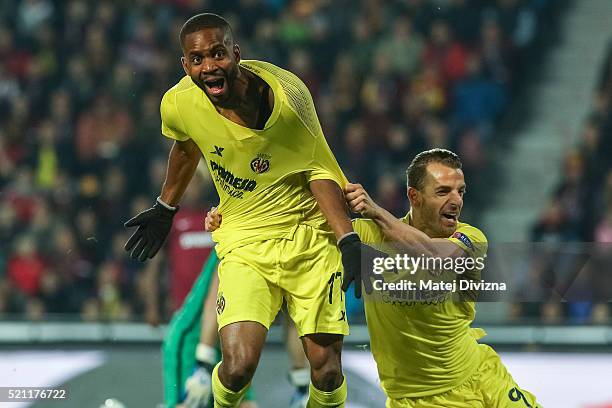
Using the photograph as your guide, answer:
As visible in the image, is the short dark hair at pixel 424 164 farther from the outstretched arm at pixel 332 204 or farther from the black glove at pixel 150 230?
the black glove at pixel 150 230

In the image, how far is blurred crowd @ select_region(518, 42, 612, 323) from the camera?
27.4 ft

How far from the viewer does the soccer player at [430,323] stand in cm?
461

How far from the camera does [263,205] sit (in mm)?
4738

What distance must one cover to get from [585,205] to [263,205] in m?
5.00

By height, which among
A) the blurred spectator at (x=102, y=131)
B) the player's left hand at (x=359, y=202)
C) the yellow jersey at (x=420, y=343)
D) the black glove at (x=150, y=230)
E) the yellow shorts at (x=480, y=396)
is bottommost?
the yellow shorts at (x=480, y=396)

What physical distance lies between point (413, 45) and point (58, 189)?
3.29 m

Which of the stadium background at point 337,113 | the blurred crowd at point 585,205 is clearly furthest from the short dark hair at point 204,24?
the stadium background at point 337,113

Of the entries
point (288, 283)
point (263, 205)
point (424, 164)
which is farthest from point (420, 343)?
point (263, 205)

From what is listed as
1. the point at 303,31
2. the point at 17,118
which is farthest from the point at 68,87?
the point at 303,31

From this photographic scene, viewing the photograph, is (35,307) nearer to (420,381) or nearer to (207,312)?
(207,312)

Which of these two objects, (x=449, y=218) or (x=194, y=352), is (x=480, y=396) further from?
(x=194, y=352)

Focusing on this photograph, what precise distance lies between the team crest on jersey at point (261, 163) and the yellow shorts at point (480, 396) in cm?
105

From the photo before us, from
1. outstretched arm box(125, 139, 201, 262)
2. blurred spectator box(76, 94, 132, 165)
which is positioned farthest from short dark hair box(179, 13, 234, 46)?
blurred spectator box(76, 94, 132, 165)

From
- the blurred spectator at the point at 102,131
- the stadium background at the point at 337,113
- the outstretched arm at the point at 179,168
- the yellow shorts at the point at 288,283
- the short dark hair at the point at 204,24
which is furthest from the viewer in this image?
the blurred spectator at the point at 102,131
